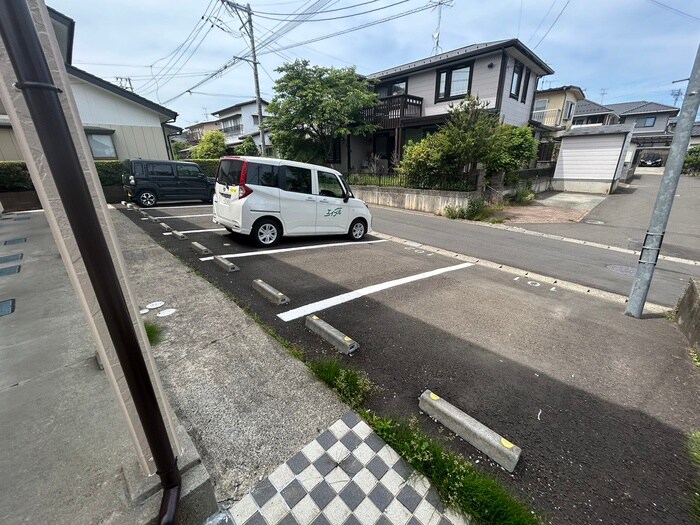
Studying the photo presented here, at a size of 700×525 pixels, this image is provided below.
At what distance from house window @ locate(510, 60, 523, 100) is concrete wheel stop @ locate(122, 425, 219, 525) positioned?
62.0 ft

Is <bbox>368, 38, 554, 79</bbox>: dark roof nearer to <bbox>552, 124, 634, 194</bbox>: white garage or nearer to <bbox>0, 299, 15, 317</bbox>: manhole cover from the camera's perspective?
<bbox>552, 124, 634, 194</bbox>: white garage

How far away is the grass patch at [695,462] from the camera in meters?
1.78

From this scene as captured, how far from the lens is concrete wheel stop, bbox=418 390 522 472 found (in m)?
1.98

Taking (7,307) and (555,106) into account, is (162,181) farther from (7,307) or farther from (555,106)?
(555,106)

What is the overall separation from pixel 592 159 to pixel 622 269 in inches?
604

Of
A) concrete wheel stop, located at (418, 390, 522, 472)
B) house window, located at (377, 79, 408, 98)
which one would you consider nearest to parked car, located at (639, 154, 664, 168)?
house window, located at (377, 79, 408, 98)

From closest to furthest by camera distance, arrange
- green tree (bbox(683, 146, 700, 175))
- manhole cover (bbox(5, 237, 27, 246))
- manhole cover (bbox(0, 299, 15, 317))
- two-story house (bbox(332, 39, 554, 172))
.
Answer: manhole cover (bbox(0, 299, 15, 317)), manhole cover (bbox(5, 237, 27, 246)), two-story house (bbox(332, 39, 554, 172)), green tree (bbox(683, 146, 700, 175))

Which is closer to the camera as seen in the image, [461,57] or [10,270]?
[10,270]

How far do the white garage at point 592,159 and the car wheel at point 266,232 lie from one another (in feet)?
66.2

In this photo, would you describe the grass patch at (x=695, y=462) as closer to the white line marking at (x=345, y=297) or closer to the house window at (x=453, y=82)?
the white line marking at (x=345, y=297)

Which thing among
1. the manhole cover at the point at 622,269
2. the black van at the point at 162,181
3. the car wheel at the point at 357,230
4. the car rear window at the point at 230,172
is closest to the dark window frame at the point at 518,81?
the manhole cover at the point at 622,269

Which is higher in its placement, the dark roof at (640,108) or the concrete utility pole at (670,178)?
the dark roof at (640,108)

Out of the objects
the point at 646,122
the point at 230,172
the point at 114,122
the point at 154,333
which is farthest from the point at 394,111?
the point at 646,122

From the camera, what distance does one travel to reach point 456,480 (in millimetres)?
1843
